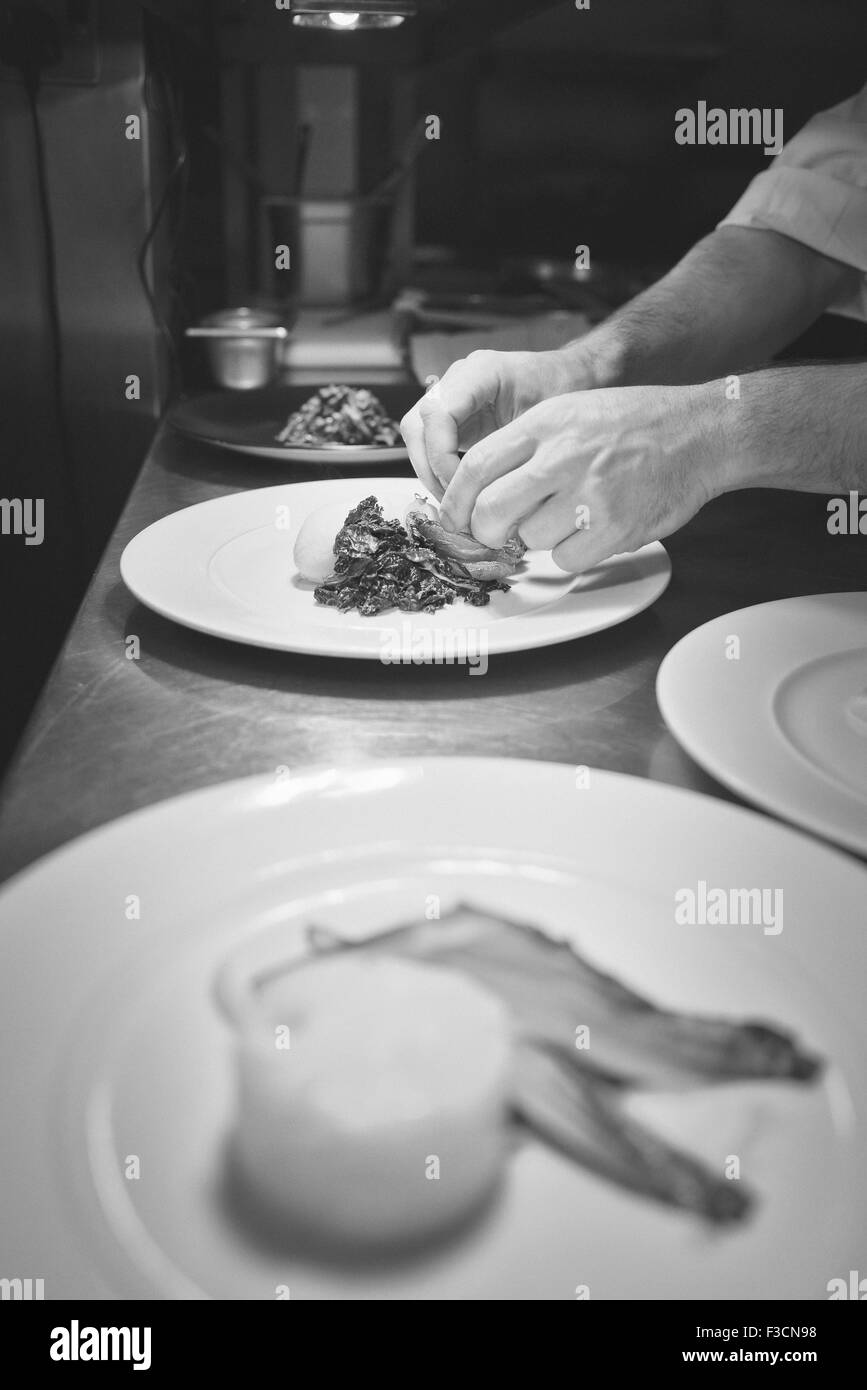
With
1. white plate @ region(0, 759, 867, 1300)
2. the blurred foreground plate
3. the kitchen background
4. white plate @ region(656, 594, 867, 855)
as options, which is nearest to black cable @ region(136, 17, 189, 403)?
the kitchen background

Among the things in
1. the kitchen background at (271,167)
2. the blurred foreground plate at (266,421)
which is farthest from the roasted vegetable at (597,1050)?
the kitchen background at (271,167)

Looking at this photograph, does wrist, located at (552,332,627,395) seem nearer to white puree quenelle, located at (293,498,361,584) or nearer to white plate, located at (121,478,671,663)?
white plate, located at (121,478,671,663)

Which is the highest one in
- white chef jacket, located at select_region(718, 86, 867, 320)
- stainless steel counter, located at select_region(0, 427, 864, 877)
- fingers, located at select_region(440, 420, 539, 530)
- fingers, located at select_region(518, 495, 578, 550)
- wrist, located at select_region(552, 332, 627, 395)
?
white chef jacket, located at select_region(718, 86, 867, 320)

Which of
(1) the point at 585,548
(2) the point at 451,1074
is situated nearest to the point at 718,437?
(1) the point at 585,548

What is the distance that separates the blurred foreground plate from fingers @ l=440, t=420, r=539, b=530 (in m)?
0.44

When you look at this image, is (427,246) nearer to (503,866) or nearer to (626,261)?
(626,261)

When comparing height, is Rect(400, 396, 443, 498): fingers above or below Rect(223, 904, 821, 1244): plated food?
above

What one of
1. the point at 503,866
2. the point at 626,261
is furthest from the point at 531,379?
the point at 626,261

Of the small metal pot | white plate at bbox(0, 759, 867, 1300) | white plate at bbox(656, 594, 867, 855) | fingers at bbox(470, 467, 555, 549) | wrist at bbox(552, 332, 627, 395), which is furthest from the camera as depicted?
the small metal pot

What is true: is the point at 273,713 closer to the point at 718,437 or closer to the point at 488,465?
the point at 488,465

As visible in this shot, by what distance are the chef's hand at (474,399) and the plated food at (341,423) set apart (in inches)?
9.7

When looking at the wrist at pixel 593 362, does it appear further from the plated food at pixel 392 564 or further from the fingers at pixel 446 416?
the plated food at pixel 392 564

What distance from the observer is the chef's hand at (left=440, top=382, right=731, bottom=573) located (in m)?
1.12
